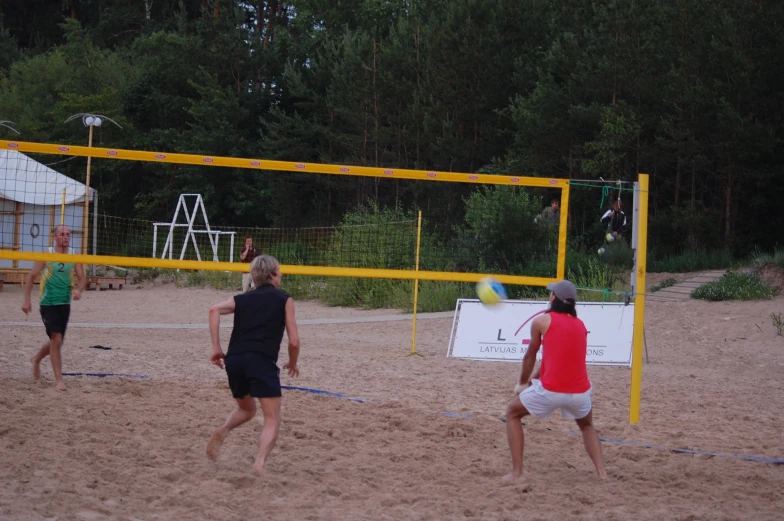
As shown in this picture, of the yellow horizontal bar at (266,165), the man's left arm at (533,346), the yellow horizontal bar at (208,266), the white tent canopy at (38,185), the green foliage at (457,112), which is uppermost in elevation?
the green foliage at (457,112)

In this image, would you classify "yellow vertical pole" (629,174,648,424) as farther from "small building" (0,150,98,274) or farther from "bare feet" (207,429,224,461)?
"small building" (0,150,98,274)

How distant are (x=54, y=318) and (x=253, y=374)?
3499 mm

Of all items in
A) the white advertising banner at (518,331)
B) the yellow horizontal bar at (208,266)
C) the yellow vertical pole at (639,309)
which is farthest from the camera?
the white advertising banner at (518,331)

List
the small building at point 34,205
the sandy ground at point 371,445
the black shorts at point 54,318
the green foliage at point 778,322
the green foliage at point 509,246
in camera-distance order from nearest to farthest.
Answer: the sandy ground at point 371,445 → the black shorts at point 54,318 → the green foliage at point 778,322 → the green foliage at point 509,246 → the small building at point 34,205

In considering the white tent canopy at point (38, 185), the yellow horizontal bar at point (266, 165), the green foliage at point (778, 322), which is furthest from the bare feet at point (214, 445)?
the white tent canopy at point (38, 185)

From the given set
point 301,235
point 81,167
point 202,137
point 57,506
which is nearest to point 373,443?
point 57,506

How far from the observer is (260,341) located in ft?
18.3

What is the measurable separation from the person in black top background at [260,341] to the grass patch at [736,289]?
1339cm

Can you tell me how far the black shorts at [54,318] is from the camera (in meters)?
8.16

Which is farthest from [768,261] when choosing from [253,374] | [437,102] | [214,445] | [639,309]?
[253,374]

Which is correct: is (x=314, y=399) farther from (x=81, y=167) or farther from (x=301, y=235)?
(x=81, y=167)

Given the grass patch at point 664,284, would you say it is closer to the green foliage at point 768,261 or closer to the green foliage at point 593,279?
the green foliage at point 593,279

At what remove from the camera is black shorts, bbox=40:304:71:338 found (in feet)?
26.8

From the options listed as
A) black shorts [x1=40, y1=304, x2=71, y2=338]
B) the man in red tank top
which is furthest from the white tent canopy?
the man in red tank top
